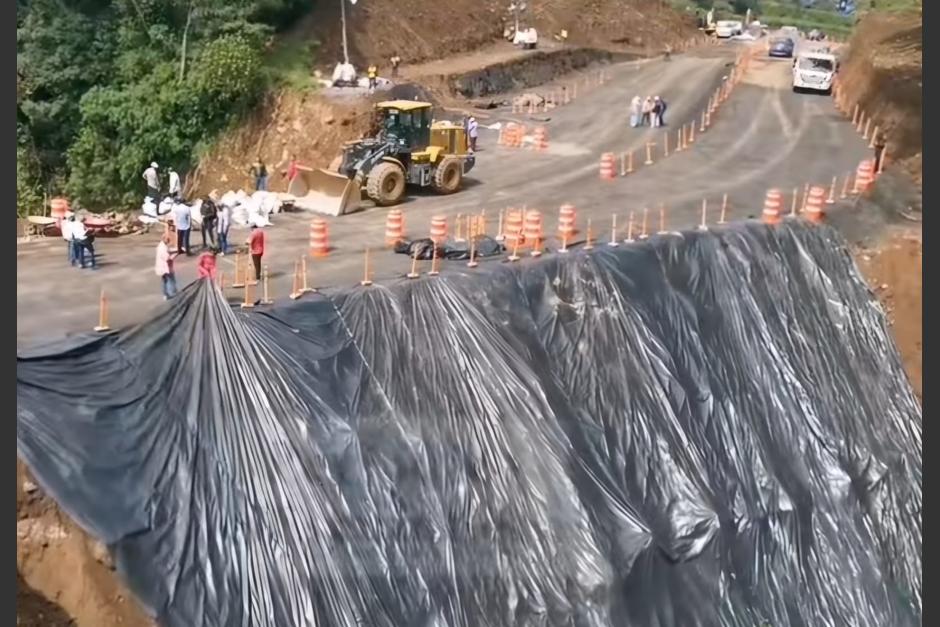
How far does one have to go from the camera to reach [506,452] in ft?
50.8

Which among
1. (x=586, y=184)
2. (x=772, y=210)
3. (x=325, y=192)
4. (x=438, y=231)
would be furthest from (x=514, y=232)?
(x=586, y=184)

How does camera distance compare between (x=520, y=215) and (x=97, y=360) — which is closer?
(x=97, y=360)

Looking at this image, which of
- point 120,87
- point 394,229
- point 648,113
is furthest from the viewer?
point 648,113

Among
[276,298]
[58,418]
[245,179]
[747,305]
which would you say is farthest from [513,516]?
[245,179]

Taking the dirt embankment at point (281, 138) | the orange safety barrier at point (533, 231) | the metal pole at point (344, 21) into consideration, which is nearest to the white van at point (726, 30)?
→ the metal pole at point (344, 21)

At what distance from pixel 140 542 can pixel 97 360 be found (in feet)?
9.48

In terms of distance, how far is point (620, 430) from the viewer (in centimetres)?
1722

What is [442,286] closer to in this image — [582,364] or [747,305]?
[582,364]

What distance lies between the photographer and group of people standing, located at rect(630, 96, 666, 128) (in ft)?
125

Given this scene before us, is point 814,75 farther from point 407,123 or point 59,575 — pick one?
point 59,575

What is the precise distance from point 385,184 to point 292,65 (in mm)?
12363

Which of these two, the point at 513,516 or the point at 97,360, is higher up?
the point at 97,360

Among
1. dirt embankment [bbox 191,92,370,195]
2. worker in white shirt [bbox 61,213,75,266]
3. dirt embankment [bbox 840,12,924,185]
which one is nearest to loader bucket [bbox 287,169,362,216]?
dirt embankment [bbox 191,92,370,195]

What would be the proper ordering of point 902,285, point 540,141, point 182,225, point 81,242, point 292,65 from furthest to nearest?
point 292,65
point 540,141
point 902,285
point 182,225
point 81,242
